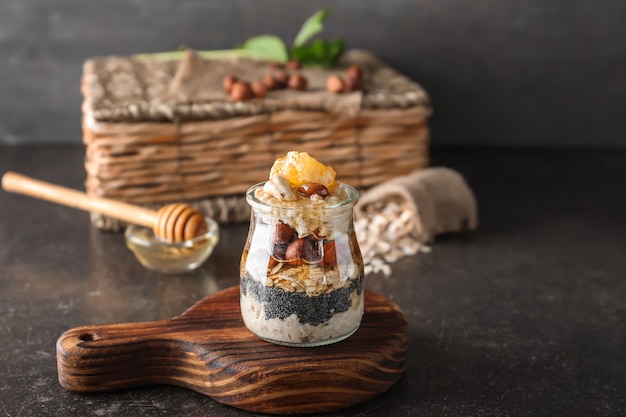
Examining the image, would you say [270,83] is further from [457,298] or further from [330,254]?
[330,254]

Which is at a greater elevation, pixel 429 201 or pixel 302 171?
pixel 302 171

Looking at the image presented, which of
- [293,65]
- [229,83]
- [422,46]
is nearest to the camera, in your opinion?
[229,83]

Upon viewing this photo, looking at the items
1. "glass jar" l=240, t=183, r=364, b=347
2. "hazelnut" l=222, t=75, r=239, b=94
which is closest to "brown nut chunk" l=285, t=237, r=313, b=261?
"glass jar" l=240, t=183, r=364, b=347

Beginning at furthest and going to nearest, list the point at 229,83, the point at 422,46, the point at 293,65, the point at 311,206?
the point at 422,46
the point at 293,65
the point at 229,83
the point at 311,206

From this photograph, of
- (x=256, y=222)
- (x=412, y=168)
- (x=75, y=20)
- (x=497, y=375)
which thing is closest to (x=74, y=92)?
(x=75, y=20)

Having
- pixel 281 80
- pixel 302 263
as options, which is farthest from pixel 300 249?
pixel 281 80

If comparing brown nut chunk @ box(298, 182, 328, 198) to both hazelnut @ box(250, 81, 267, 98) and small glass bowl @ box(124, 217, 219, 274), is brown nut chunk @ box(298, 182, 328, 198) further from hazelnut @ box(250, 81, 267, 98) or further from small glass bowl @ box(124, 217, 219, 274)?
hazelnut @ box(250, 81, 267, 98)

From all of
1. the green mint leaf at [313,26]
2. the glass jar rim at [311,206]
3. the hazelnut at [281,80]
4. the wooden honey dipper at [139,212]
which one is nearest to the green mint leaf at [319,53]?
the green mint leaf at [313,26]
